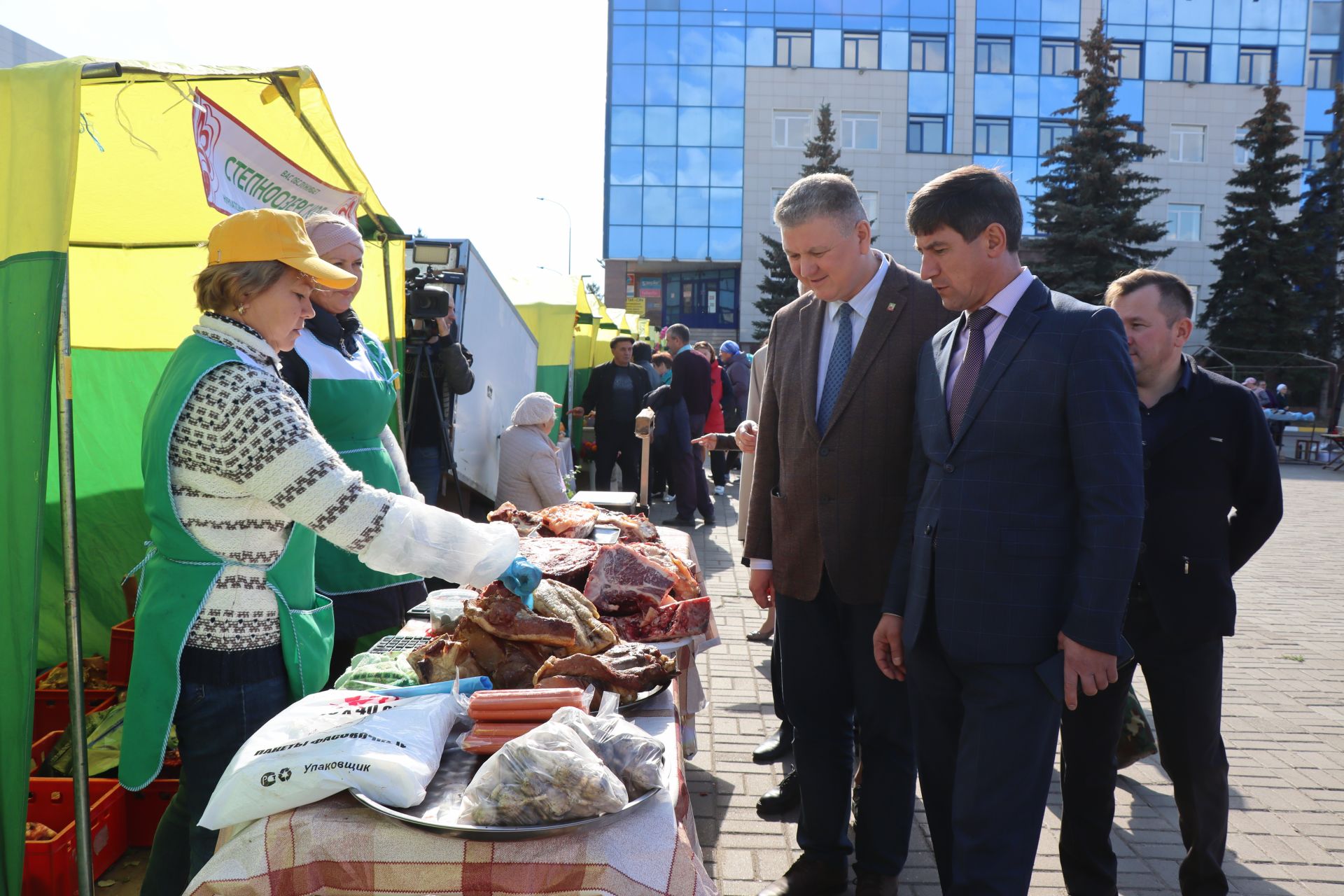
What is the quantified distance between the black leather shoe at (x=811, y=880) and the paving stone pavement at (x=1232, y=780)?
0.19m

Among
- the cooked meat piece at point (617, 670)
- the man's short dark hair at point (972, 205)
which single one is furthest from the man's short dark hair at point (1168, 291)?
the cooked meat piece at point (617, 670)

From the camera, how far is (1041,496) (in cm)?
238

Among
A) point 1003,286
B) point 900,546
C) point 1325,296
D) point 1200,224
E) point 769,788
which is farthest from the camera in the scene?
point 1200,224

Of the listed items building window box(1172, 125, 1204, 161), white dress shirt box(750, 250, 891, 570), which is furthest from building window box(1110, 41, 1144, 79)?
white dress shirt box(750, 250, 891, 570)

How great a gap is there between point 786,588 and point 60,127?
242 centimetres

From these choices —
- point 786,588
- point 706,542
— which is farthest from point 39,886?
point 706,542

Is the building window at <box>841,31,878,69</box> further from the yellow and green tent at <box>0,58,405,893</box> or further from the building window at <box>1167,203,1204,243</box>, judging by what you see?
the yellow and green tent at <box>0,58,405,893</box>

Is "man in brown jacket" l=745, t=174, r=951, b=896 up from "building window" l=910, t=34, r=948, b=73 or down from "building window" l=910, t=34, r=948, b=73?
down

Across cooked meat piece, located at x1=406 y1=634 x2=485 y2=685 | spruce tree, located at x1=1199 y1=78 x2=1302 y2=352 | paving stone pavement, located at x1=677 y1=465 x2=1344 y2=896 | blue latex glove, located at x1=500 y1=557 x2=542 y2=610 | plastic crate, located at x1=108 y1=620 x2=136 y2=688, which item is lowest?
paving stone pavement, located at x1=677 y1=465 x2=1344 y2=896

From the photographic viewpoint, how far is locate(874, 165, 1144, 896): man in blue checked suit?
229 centimetres

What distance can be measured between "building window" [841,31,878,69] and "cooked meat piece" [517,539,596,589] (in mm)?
43832

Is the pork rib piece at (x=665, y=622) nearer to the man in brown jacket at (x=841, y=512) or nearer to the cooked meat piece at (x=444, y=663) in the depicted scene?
the man in brown jacket at (x=841, y=512)

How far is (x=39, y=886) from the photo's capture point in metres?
2.88

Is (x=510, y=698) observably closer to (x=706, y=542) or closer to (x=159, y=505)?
(x=159, y=505)
